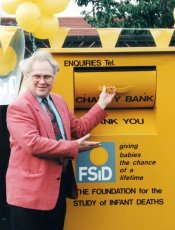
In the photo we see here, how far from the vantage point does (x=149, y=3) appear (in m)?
9.83

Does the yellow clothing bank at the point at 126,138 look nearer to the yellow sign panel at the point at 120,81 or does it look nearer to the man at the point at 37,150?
the yellow sign panel at the point at 120,81

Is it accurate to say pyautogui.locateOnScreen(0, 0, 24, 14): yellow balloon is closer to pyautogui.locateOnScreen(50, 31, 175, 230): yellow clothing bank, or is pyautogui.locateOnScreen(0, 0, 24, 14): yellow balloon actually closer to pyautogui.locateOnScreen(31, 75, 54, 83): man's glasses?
pyautogui.locateOnScreen(50, 31, 175, 230): yellow clothing bank

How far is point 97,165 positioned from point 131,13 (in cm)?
694

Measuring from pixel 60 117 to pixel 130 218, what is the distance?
34.7 inches

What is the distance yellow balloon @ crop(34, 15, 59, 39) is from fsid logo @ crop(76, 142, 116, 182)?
0.84 metres

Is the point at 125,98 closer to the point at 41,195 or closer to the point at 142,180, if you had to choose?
the point at 142,180

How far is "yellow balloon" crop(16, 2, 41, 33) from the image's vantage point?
3354 mm

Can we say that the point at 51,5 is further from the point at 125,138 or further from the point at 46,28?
the point at 125,138

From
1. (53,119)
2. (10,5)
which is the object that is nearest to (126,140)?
(53,119)

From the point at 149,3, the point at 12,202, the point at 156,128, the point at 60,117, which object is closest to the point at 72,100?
the point at 60,117

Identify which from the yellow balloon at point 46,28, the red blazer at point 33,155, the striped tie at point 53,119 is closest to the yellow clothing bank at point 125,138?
the yellow balloon at point 46,28

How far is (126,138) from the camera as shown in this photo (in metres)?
3.38

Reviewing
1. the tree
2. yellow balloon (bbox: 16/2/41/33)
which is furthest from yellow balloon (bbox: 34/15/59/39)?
the tree

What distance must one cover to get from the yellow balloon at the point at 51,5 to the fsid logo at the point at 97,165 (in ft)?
3.35
